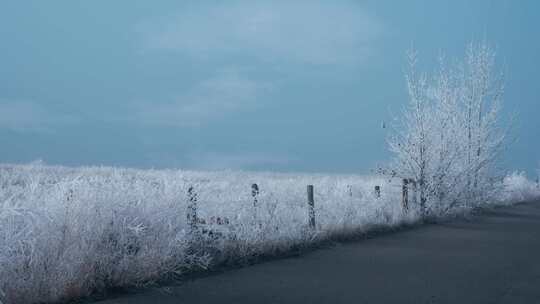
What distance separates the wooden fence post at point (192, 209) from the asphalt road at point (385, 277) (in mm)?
1198

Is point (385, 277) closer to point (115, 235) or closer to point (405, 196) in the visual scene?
point (115, 235)

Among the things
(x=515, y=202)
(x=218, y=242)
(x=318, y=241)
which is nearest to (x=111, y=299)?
(x=218, y=242)

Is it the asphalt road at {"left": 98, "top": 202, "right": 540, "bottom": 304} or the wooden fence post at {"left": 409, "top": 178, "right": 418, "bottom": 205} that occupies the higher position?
the wooden fence post at {"left": 409, "top": 178, "right": 418, "bottom": 205}

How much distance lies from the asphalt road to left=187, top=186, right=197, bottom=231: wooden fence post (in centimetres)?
120

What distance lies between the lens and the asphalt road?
8.80 meters

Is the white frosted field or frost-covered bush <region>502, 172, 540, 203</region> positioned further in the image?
frost-covered bush <region>502, 172, 540, 203</region>

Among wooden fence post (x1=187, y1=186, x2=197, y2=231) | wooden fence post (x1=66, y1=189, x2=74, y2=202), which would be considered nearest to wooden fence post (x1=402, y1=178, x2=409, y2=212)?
wooden fence post (x1=187, y1=186, x2=197, y2=231)

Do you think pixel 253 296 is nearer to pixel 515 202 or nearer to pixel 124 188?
pixel 124 188

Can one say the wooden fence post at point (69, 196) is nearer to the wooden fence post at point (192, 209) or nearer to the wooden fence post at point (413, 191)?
the wooden fence post at point (192, 209)

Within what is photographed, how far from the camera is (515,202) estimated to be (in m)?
36.9

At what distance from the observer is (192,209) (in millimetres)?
11188

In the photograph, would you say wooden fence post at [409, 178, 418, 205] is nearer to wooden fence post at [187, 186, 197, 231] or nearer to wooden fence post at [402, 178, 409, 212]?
wooden fence post at [402, 178, 409, 212]

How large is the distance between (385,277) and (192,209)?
12.3 feet

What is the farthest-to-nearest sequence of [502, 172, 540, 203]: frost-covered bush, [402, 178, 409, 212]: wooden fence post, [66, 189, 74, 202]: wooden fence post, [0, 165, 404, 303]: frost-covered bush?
[502, 172, 540, 203]: frost-covered bush < [402, 178, 409, 212]: wooden fence post < [66, 189, 74, 202]: wooden fence post < [0, 165, 404, 303]: frost-covered bush
